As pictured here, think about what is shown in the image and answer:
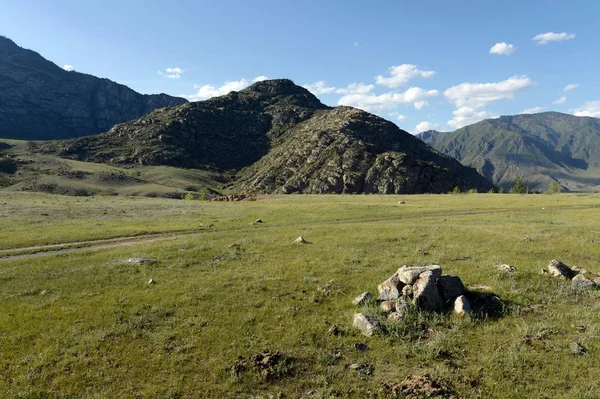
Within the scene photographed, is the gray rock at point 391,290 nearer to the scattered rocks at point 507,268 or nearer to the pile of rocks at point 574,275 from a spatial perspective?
the scattered rocks at point 507,268

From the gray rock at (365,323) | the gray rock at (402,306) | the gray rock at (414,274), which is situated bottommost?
the gray rock at (365,323)

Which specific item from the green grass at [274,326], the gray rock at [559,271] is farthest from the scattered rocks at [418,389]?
the gray rock at [559,271]

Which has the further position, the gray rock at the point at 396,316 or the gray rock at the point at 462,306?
the gray rock at the point at 462,306

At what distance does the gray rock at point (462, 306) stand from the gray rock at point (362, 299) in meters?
4.08

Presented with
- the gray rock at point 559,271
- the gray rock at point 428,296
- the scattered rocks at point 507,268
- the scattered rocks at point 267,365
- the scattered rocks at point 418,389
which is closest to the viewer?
the scattered rocks at point 418,389

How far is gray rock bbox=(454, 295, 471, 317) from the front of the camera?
15914 millimetres

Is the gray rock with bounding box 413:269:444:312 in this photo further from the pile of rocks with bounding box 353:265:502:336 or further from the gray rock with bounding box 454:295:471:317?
the gray rock with bounding box 454:295:471:317

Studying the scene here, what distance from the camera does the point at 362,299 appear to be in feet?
58.3

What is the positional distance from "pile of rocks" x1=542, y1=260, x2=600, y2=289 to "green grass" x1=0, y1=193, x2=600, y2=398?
2.46 feet

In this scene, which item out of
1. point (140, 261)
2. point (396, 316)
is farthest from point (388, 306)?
point (140, 261)

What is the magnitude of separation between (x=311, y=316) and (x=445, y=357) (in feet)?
20.2

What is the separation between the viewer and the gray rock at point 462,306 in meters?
15.9

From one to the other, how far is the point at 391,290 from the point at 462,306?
3325 mm

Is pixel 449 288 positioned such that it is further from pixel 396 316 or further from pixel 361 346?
pixel 361 346
